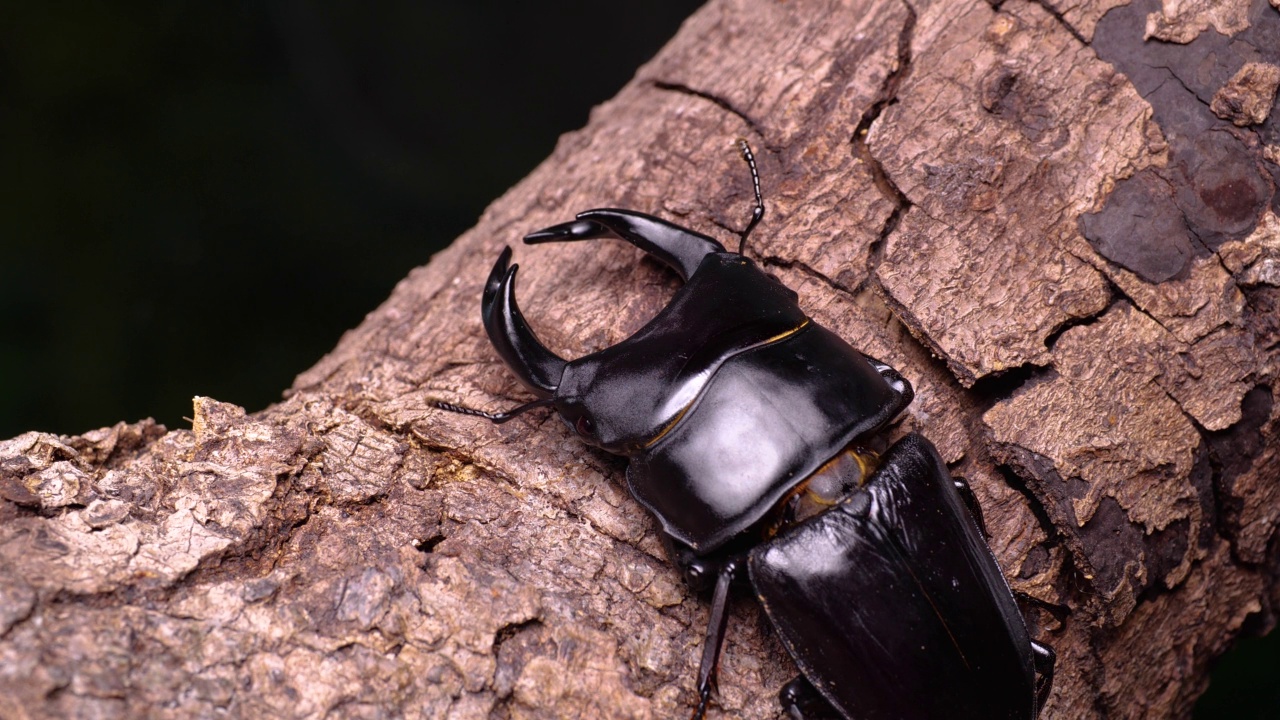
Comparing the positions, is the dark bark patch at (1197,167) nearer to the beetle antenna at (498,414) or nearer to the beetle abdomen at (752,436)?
the beetle abdomen at (752,436)

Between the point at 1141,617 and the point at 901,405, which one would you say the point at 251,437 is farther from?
the point at 1141,617

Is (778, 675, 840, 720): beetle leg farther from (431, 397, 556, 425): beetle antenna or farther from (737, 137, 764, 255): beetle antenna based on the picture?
(737, 137, 764, 255): beetle antenna

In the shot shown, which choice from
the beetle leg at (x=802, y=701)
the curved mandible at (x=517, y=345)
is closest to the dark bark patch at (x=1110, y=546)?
the beetle leg at (x=802, y=701)

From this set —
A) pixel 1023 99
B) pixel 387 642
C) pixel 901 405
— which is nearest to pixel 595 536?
pixel 387 642

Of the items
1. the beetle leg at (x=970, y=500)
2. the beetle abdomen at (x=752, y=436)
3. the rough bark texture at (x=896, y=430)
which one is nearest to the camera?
the rough bark texture at (x=896, y=430)

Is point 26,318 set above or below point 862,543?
above

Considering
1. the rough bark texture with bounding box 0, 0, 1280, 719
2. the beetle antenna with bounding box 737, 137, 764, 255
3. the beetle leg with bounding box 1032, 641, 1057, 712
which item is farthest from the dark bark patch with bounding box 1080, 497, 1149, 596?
the beetle antenna with bounding box 737, 137, 764, 255

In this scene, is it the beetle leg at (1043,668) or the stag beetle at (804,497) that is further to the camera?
the beetle leg at (1043,668)
